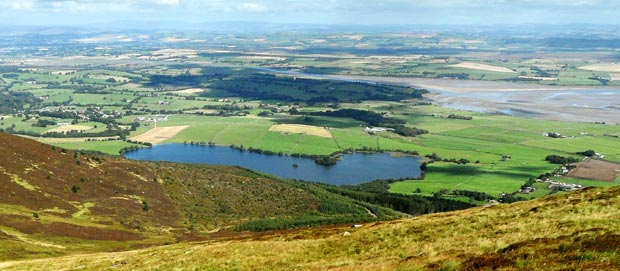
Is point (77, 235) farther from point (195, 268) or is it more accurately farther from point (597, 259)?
point (597, 259)

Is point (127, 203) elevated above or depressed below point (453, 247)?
below

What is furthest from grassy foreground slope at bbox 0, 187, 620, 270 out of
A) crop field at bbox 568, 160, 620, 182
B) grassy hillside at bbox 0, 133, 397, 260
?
crop field at bbox 568, 160, 620, 182

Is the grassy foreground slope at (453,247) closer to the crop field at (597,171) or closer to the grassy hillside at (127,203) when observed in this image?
the grassy hillside at (127,203)

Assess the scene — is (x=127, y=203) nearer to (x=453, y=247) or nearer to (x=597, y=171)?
(x=453, y=247)

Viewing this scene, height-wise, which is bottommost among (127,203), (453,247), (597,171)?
(597,171)

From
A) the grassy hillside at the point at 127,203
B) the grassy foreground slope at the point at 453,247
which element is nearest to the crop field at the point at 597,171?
the grassy hillside at the point at 127,203

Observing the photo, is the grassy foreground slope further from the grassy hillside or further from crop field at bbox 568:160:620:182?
crop field at bbox 568:160:620:182

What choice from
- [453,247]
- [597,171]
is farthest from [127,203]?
[597,171]
